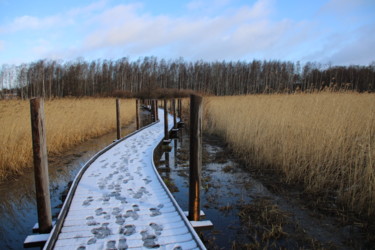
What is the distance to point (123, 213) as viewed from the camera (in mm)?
3061

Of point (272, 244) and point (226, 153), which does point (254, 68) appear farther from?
point (272, 244)

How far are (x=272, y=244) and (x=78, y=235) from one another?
90.4 inches

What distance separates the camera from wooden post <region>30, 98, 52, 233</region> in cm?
271

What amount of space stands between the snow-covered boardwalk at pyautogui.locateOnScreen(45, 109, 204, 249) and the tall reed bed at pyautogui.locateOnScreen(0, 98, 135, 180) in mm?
1934

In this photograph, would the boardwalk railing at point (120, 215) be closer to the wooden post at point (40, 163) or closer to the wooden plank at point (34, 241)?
the wooden plank at point (34, 241)

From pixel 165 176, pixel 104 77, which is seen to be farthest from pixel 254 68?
pixel 165 176

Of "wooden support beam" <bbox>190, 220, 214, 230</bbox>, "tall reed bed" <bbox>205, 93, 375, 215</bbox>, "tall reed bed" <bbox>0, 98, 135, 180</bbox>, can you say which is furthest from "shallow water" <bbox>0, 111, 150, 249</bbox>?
"tall reed bed" <bbox>205, 93, 375, 215</bbox>

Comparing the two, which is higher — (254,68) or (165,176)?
(254,68)

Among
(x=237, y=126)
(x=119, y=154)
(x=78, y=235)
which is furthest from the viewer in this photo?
(x=237, y=126)

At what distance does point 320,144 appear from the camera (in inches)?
178

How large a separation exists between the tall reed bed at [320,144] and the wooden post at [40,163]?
4189mm

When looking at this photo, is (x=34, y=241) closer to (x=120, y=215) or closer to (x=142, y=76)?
(x=120, y=215)

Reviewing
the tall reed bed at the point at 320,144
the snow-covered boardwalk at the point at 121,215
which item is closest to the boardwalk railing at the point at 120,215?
the snow-covered boardwalk at the point at 121,215

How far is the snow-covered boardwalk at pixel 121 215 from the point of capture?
2443mm
